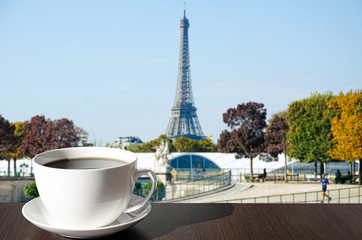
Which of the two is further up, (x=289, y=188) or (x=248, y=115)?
(x=248, y=115)

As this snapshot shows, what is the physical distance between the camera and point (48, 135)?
30.2m

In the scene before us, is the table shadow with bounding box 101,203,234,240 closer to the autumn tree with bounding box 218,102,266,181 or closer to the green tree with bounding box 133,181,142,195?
the green tree with bounding box 133,181,142,195

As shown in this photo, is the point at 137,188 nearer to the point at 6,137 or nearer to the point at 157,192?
the point at 157,192

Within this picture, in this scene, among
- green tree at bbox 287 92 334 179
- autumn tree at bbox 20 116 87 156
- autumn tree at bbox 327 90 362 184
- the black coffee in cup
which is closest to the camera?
the black coffee in cup

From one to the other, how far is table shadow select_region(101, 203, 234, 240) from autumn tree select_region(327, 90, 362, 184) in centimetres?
1784

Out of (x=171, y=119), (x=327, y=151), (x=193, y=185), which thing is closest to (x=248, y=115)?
(x=327, y=151)

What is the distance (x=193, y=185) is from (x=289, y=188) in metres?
4.45

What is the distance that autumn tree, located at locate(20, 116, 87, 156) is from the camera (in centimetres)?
2994

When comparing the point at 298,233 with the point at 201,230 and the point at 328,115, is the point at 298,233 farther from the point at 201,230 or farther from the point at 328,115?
the point at 328,115

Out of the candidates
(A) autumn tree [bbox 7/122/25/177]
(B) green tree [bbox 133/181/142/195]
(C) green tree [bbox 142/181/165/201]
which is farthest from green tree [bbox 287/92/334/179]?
(A) autumn tree [bbox 7/122/25/177]

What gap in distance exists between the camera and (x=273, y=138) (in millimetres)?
24531

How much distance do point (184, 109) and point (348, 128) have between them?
31140 mm

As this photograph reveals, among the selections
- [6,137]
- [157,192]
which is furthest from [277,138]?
[6,137]

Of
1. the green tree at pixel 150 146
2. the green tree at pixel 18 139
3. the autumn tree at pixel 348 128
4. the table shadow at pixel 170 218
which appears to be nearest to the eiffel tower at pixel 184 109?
the green tree at pixel 150 146
